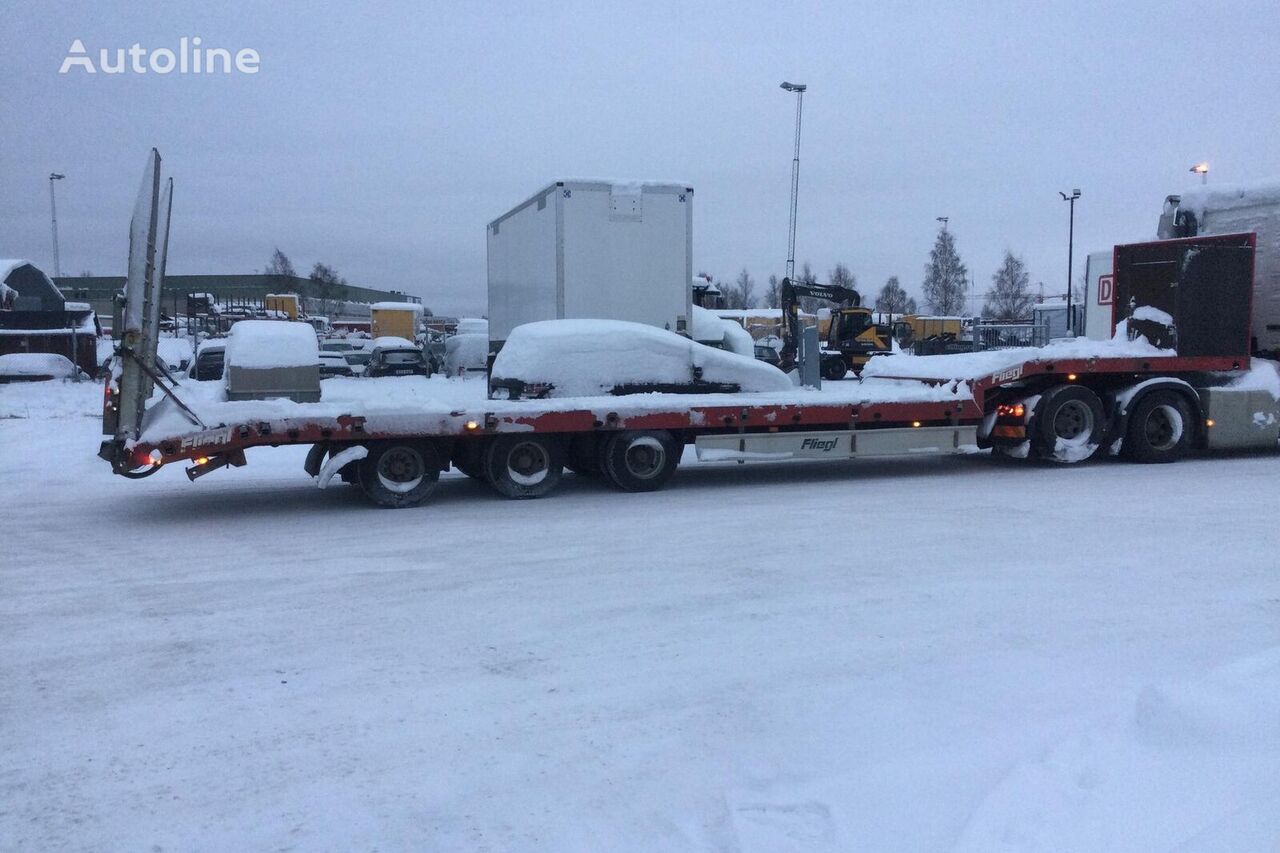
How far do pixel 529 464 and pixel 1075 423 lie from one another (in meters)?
7.06

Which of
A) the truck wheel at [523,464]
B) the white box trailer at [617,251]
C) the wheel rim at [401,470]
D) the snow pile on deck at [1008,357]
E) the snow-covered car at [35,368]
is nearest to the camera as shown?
the wheel rim at [401,470]

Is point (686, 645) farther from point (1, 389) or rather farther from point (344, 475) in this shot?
point (1, 389)

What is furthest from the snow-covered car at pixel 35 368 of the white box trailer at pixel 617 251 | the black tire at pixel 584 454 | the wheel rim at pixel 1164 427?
the wheel rim at pixel 1164 427

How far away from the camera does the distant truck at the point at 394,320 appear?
4372 centimetres

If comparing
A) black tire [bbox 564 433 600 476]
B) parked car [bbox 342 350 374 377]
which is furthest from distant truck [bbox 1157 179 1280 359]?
parked car [bbox 342 350 374 377]

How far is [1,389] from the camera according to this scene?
947 inches

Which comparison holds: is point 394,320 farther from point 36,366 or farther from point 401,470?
point 401,470

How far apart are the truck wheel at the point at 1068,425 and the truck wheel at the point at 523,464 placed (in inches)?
242

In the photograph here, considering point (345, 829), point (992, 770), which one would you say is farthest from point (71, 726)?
point (992, 770)

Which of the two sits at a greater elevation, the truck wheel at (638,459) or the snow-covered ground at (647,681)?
the truck wheel at (638,459)

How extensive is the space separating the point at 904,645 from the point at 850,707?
100 cm

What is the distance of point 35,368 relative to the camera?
2652 centimetres

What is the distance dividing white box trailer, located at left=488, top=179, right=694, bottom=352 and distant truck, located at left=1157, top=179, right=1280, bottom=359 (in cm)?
762

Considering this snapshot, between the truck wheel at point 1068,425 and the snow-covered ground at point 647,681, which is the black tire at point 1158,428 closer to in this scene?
the truck wheel at point 1068,425
